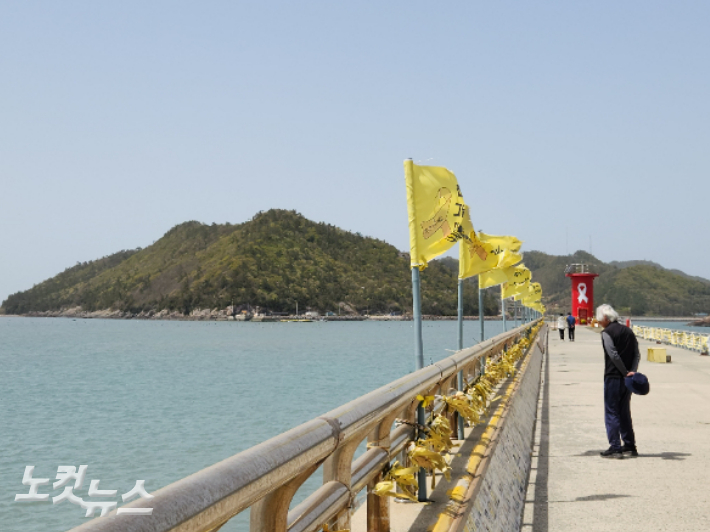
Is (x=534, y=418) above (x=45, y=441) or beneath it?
above

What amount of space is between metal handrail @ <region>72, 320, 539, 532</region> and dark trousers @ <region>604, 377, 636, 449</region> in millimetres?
5397

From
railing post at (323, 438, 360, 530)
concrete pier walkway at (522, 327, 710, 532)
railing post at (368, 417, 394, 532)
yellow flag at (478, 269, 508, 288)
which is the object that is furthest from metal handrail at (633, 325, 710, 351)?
railing post at (323, 438, 360, 530)

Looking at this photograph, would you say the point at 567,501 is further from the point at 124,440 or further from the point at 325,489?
the point at 124,440

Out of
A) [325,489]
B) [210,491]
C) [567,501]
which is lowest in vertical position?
[567,501]

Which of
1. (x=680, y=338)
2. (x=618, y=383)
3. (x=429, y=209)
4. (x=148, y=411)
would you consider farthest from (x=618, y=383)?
(x=680, y=338)

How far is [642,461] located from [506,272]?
37.2ft

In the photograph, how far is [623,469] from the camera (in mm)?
8398

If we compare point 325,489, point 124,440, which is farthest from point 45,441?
point 325,489

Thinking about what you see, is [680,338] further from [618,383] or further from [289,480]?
[289,480]

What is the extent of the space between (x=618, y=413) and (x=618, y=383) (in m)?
0.36

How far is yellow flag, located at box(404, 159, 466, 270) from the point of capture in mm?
7848

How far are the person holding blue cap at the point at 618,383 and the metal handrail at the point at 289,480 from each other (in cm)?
539

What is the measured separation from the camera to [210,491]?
1.72 m

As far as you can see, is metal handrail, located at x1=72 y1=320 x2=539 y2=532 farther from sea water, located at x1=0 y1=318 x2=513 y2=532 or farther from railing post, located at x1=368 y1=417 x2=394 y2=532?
sea water, located at x1=0 y1=318 x2=513 y2=532
